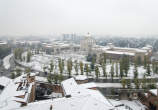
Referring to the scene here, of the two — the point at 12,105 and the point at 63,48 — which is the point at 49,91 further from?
the point at 63,48

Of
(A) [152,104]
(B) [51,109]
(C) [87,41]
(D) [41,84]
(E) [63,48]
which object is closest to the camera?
(B) [51,109]

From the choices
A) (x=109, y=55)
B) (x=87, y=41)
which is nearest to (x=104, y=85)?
(x=109, y=55)

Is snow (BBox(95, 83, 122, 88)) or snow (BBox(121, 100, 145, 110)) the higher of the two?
snow (BBox(95, 83, 122, 88))

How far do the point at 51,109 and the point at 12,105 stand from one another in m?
3.01

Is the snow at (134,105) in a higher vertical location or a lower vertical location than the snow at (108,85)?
lower

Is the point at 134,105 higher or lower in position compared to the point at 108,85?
lower

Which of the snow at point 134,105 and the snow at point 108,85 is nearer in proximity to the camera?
the snow at point 134,105

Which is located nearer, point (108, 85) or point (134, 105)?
point (134, 105)

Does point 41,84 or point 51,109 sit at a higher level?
point 51,109

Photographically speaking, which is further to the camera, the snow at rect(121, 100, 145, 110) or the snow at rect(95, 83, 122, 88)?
the snow at rect(95, 83, 122, 88)

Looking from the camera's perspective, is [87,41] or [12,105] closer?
[12,105]

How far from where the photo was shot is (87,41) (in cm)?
4772

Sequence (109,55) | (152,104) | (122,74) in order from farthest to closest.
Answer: (109,55) < (122,74) < (152,104)

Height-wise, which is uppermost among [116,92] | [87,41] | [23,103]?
[87,41]
